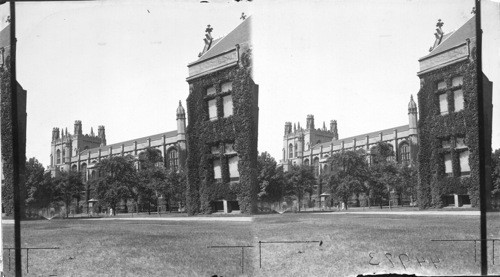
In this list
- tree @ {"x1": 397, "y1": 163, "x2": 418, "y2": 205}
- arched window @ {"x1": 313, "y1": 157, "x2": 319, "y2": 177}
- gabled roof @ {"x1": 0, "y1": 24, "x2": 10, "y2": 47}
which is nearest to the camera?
gabled roof @ {"x1": 0, "y1": 24, "x2": 10, "y2": 47}

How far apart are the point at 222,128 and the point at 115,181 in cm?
163

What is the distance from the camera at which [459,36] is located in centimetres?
665

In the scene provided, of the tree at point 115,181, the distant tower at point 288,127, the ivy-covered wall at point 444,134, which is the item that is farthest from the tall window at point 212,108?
the ivy-covered wall at point 444,134

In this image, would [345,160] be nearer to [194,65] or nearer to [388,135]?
[388,135]

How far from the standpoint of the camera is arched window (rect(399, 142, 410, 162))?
699 cm

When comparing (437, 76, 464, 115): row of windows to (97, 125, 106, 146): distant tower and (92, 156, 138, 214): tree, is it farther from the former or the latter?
(97, 125, 106, 146): distant tower

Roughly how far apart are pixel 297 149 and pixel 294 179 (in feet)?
1.36

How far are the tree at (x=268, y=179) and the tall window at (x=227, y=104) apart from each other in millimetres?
693

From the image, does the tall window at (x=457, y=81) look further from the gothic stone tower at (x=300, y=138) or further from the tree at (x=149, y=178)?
the tree at (x=149, y=178)

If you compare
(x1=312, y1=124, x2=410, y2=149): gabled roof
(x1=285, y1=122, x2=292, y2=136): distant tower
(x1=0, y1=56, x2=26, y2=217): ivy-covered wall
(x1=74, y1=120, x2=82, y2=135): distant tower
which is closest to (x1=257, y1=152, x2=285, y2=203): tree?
(x1=285, y1=122, x2=292, y2=136): distant tower

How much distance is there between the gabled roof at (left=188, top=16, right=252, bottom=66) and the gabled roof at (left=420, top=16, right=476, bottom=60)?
2675 millimetres

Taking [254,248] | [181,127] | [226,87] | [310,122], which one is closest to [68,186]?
[181,127]

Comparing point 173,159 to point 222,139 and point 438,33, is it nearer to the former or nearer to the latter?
point 222,139

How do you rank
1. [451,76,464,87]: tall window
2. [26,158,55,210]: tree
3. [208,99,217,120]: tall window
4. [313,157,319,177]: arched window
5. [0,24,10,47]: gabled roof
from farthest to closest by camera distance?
[313,157,319,177]: arched window, [451,76,464,87]: tall window, [208,99,217,120]: tall window, [26,158,55,210]: tree, [0,24,10,47]: gabled roof
